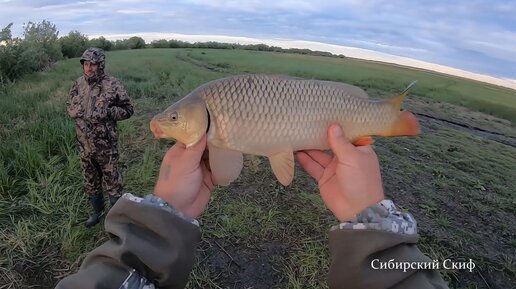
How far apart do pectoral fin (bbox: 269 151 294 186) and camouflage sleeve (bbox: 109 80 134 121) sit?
2.91 metres

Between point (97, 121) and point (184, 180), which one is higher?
point (184, 180)

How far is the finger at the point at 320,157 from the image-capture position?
7.14 feet

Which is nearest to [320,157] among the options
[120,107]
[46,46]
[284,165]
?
[284,165]

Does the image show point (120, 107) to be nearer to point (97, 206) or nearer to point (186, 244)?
point (97, 206)

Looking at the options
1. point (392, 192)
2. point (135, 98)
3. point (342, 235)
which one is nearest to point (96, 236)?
point (342, 235)

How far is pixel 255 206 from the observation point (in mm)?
4941

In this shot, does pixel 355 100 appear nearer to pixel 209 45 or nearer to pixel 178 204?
pixel 178 204

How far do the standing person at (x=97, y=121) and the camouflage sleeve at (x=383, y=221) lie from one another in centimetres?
350

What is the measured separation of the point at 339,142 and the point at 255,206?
121 inches

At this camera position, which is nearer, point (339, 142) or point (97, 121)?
point (339, 142)

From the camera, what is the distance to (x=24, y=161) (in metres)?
5.03

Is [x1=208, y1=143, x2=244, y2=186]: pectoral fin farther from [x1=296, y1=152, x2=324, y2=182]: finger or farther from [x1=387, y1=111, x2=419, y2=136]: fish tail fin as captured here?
[x1=387, y1=111, x2=419, y2=136]: fish tail fin

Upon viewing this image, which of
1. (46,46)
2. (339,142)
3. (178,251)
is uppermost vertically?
(339,142)

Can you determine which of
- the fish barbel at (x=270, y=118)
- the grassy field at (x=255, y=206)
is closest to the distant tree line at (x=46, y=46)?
the grassy field at (x=255, y=206)
